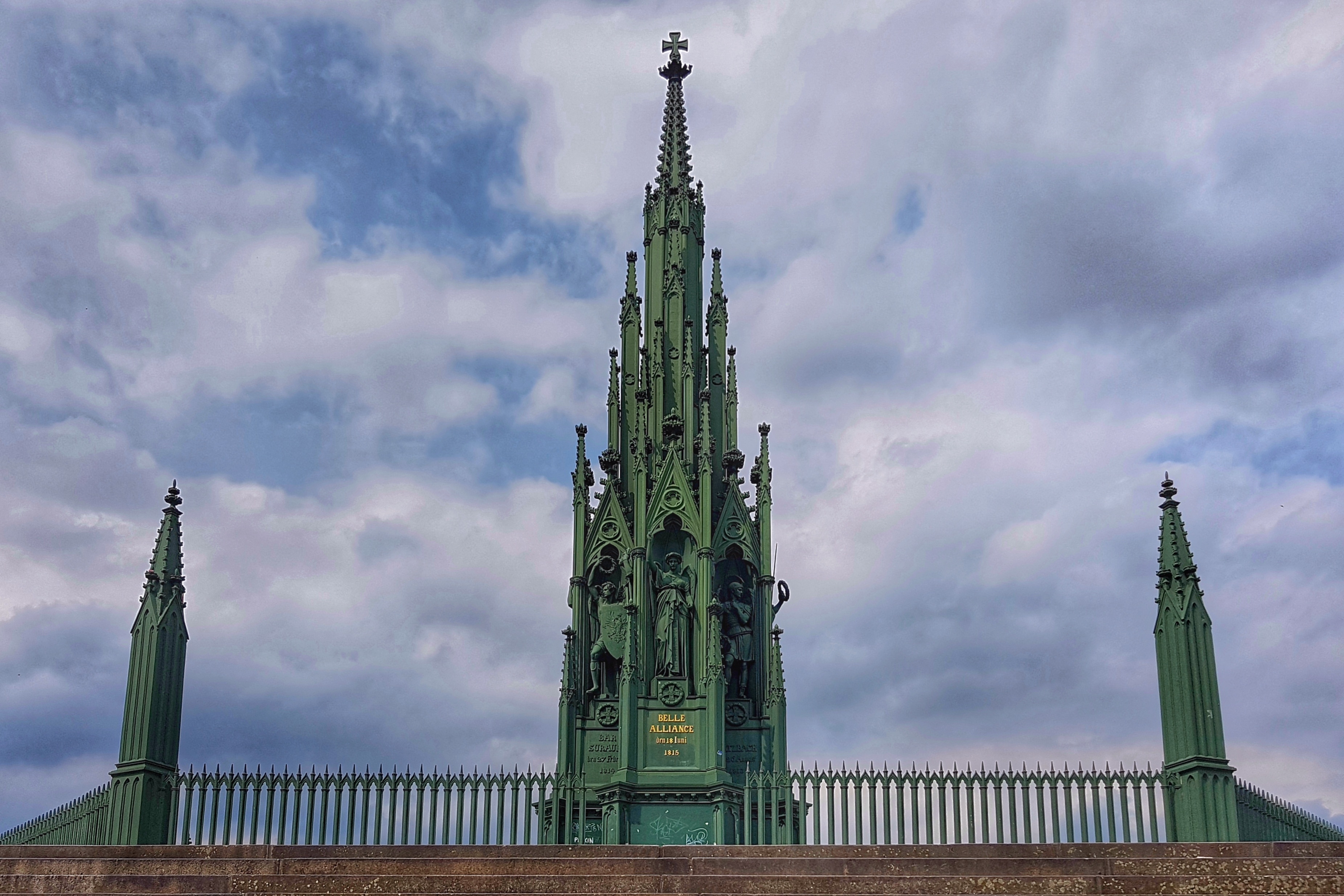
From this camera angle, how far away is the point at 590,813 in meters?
35.7

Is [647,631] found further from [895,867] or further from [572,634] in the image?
[895,867]

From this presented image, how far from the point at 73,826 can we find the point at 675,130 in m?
26.2

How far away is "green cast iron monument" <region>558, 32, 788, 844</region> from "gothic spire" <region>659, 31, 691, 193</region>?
6.10ft

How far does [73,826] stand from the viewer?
28156mm

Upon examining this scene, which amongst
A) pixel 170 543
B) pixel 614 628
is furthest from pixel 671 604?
pixel 170 543

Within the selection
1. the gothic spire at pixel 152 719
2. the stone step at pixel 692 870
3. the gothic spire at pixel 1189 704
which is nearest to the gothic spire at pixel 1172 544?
the gothic spire at pixel 1189 704

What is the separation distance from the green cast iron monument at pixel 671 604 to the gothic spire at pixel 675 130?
1.86 metres

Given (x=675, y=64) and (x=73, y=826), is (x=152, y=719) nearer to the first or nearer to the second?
(x=73, y=826)

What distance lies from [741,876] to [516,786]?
11338 mm

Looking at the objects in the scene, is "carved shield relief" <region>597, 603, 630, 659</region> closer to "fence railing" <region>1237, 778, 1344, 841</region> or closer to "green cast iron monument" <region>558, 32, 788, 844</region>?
"green cast iron monument" <region>558, 32, 788, 844</region>

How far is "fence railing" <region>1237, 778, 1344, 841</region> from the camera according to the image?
25594 mm

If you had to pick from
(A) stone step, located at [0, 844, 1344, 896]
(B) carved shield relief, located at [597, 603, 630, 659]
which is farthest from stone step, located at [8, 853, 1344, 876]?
(B) carved shield relief, located at [597, 603, 630, 659]

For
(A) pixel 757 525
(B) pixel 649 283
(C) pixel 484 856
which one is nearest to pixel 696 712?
(A) pixel 757 525

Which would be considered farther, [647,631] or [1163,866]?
[647,631]
